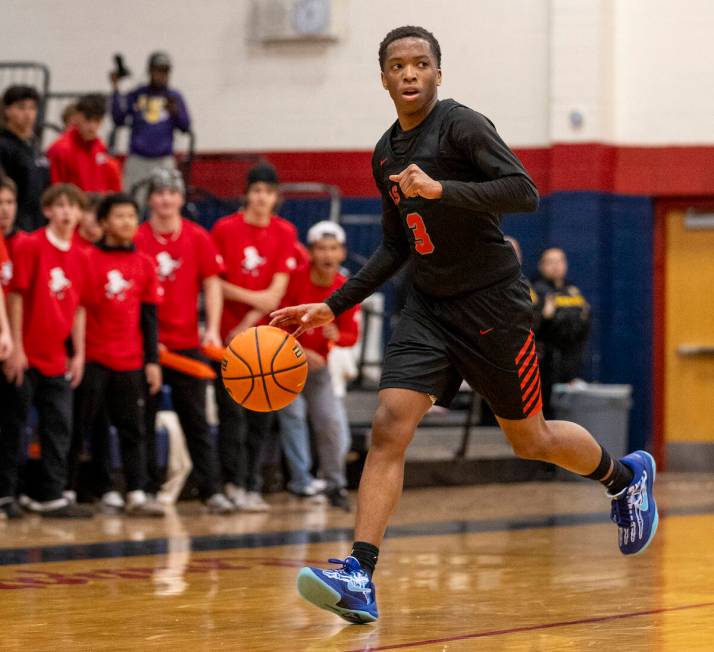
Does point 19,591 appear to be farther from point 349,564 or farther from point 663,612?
point 663,612

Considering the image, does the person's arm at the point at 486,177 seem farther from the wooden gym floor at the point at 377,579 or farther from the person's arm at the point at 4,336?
the person's arm at the point at 4,336

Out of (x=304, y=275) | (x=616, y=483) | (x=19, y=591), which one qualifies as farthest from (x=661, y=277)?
(x=19, y=591)

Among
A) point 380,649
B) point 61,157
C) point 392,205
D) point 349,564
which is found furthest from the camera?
point 61,157

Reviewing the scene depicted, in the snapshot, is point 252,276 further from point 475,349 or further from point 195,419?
point 475,349

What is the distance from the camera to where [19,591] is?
527 cm

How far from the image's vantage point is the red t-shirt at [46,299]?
8383mm

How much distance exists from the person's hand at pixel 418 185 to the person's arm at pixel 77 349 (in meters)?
4.69

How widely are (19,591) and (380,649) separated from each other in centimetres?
181

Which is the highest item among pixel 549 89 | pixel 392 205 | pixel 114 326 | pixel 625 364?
pixel 549 89

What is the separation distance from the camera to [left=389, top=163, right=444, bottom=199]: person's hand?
4242mm

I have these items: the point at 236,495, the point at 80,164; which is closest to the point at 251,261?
the point at 236,495

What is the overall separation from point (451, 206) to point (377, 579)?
185 centimetres

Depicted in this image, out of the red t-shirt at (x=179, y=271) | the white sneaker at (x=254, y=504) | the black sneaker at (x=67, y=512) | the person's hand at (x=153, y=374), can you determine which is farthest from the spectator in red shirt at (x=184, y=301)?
the black sneaker at (x=67, y=512)

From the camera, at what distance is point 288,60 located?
14.8 m
